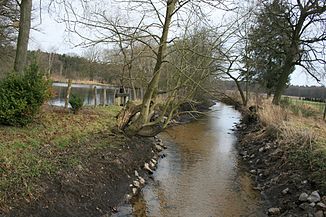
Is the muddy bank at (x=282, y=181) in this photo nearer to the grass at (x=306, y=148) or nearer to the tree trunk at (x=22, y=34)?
the grass at (x=306, y=148)

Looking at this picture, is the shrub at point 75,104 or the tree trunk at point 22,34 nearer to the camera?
the tree trunk at point 22,34

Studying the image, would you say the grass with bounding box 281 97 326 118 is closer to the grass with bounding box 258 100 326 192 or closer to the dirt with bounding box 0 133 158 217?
the grass with bounding box 258 100 326 192

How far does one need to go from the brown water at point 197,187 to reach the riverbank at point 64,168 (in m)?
0.68

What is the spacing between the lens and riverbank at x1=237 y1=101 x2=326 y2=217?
7.32 meters

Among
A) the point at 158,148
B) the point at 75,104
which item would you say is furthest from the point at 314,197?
the point at 75,104

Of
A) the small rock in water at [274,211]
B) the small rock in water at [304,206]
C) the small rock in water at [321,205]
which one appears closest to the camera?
the small rock in water at [321,205]

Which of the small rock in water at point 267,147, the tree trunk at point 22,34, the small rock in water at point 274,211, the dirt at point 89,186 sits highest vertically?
the tree trunk at point 22,34

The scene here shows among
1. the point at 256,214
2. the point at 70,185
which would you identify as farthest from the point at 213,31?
the point at 70,185

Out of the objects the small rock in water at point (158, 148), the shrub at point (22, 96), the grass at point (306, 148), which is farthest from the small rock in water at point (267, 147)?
the shrub at point (22, 96)

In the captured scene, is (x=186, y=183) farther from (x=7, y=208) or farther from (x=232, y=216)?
(x=7, y=208)

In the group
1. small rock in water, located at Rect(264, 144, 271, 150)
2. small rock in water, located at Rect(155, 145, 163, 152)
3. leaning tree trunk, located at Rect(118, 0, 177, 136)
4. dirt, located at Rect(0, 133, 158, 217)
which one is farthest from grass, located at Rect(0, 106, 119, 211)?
small rock in water, located at Rect(264, 144, 271, 150)

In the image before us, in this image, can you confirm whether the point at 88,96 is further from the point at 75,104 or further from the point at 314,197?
the point at 314,197

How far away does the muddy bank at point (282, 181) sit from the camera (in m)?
7.11

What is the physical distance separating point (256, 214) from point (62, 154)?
4861 mm
